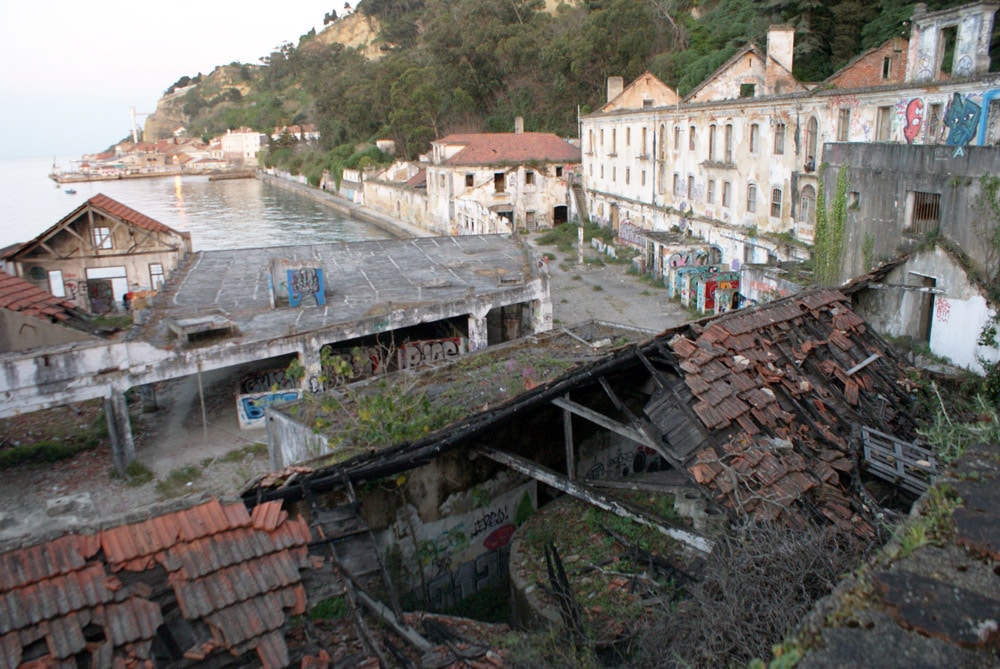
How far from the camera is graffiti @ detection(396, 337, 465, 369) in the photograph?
2080cm

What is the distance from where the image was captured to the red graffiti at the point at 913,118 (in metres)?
22.1

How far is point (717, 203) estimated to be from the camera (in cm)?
3269

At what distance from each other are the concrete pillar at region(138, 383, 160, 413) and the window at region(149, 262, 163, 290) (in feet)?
30.6

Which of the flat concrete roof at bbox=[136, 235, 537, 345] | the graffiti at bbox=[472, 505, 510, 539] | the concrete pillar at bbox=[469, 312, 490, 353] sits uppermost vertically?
the flat concrete roof at bbox=[136, 235, 537, 345]

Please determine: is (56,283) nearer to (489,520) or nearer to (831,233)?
(489,520)

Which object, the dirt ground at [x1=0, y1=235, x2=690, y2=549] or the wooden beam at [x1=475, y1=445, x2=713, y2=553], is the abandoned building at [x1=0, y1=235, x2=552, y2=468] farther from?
the wooden beam at [x1=475, y1=445, x2=713, y2=553]

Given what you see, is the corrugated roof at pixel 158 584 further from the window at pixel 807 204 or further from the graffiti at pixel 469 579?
the window at pixel 807 204

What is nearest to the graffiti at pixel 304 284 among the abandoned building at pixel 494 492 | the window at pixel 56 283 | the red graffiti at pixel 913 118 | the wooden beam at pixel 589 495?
the abandoned building at pixel 494 492

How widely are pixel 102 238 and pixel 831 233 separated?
25.5 meters

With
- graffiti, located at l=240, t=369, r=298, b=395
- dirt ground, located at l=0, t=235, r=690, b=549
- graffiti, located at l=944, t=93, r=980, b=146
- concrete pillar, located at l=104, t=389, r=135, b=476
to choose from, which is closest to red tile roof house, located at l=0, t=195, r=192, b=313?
dirt ground, located at l=0, t=235, r=690, b=549

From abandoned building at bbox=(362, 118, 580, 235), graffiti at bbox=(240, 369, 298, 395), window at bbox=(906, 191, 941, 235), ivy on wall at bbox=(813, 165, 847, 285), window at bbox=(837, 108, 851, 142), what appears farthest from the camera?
abandoned building at bbox=(362, 118, 580, 235)

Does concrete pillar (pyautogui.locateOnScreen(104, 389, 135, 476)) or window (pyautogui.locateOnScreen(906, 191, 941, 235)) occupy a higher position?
window (pyautogui.locateOnScreen(906, 191, 941, 235))

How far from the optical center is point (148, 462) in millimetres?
16812

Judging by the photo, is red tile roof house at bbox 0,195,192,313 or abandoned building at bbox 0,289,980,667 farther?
red tile roof house at bbox 0,195,192,313
